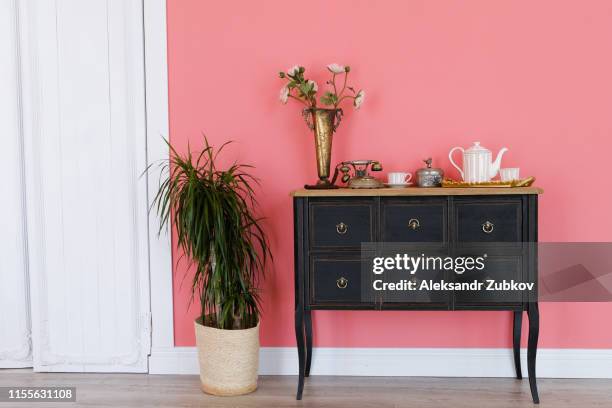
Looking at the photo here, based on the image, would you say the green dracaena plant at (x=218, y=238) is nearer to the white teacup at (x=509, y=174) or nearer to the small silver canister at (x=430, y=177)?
the small silver canister at (x=430, y=177)

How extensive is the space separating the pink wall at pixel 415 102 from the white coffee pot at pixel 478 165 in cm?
19

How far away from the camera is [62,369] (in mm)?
A: 3164

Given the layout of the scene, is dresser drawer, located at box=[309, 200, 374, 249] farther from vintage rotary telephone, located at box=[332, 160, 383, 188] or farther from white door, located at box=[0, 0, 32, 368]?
white door, located at box=[0, 0, 32, 368]

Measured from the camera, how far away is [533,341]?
2674 millimetres

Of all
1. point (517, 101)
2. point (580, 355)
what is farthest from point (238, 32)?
point (580, 355)

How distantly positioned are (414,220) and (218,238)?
854 millimetres

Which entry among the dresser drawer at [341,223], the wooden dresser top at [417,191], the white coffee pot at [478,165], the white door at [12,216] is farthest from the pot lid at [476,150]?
the white door at [12,216]

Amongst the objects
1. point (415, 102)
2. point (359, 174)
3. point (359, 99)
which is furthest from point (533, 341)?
point (359, 99)

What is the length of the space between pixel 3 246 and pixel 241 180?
136 cm

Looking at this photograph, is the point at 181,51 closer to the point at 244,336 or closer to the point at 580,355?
the point at 244,336

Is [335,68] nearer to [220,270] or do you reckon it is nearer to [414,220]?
[414,220]

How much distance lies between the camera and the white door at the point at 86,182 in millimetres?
3082

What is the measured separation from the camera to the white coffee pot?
9.16 feet

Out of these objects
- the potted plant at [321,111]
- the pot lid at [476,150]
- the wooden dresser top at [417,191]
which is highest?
the potted plant at [321,111]
